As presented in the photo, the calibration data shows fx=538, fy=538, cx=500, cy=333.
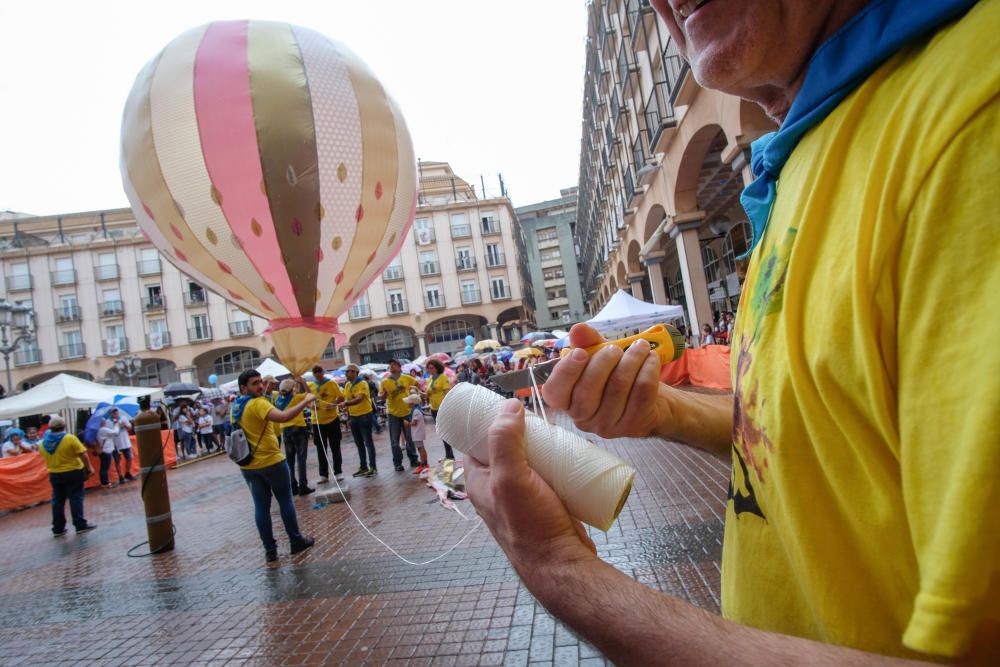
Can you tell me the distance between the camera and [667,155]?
546 inches

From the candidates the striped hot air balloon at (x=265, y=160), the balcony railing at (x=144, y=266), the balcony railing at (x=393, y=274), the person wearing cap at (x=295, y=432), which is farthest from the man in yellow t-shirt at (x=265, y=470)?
the balcony railing at (x=144, y=266)

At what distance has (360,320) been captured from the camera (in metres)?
41.1

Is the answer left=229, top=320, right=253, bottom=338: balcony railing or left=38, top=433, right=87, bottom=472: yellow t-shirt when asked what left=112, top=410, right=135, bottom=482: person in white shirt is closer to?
left=38, top=433, right=87, bottom=472: yellow t-shirt

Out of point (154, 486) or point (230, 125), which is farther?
point (154, 486)

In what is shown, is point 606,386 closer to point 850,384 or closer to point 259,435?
point 850,384

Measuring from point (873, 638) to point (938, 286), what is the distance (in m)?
0.48

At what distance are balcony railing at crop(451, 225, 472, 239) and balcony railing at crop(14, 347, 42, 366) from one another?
31199 mm

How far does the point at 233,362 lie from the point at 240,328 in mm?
3391

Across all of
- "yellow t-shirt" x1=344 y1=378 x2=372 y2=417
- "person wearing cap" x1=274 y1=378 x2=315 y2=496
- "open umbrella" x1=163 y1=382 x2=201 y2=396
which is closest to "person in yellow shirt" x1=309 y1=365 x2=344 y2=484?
"yellow t-shirt" x1=344 y1=378 x2=372 y2=417

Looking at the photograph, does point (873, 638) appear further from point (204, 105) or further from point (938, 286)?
point (204, 105)

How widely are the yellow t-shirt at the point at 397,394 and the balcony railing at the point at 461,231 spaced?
35.0 metres

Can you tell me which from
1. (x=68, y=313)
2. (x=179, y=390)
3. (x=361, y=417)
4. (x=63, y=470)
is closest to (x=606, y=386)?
(x=361, y=417)

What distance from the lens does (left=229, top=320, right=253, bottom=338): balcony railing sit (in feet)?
130

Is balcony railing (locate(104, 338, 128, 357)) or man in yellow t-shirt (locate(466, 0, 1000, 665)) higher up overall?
balcony railing (locate(104, 338, 128, 357))
